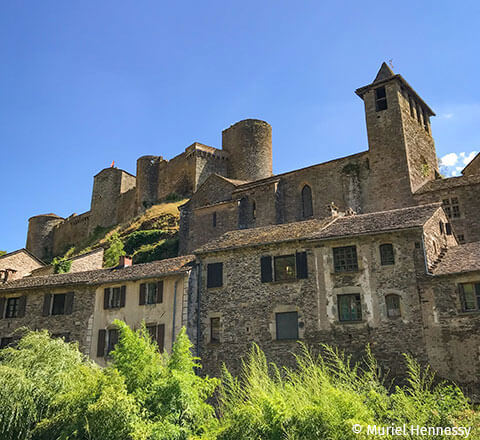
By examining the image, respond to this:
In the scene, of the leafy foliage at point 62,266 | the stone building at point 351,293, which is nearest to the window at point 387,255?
the stone building at point 351,293

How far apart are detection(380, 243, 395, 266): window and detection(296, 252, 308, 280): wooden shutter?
131 inches

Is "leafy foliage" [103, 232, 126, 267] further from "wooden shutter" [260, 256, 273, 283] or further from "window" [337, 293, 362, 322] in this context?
"window" [337, 293, 362, 322]

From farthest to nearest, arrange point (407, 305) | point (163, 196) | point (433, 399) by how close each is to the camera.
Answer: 1. point (163, 196)
2. point (407, 305)
3. point (433, 399)

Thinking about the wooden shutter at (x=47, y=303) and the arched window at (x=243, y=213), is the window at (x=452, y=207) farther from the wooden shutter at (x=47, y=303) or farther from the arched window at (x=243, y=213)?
the wooden shutter at (x=47, y=303)

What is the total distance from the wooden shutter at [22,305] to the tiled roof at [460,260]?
21.4 metres

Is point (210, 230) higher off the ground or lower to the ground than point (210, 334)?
higher

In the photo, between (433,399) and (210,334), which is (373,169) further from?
(433,399)

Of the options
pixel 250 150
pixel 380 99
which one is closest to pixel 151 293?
pixel 380 99

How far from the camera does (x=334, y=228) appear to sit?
78.4 ft

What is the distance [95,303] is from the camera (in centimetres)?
2708

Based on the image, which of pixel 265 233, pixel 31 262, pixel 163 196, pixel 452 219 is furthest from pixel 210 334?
pixel 163 196

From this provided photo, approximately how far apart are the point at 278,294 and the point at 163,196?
43.8 m

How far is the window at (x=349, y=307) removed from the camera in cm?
2145

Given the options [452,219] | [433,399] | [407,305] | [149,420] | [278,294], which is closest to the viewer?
[433,399]
